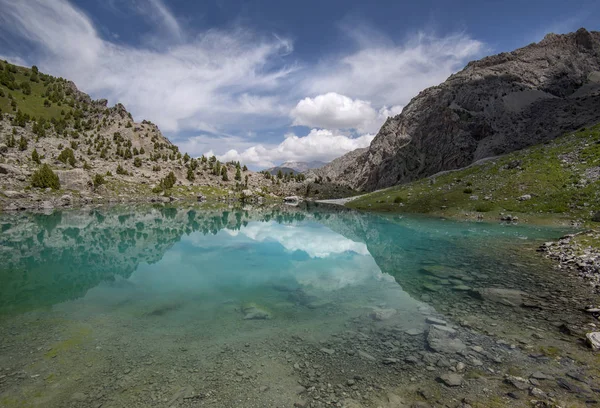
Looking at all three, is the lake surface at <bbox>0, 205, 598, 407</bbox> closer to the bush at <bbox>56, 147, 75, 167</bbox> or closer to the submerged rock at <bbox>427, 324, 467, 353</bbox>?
the submerged rock at <bbox>427, 324, 467, 353</bbox>

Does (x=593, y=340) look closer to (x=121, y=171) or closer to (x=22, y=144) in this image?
(x=121, y=171)

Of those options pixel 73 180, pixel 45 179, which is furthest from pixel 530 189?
pixel 73 180

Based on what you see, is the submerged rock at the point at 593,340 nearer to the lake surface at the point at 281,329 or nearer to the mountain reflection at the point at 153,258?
the lake surface at the point at 281,329

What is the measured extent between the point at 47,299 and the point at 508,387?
23.5m

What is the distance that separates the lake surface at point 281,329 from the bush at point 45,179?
64.9 metres

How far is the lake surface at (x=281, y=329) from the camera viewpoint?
8906mm

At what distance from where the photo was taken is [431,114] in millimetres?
162750

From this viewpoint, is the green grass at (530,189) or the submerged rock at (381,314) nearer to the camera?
the submerged rock at (381,314)

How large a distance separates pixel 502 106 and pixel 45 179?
18481 centimetres

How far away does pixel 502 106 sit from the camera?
447 ft

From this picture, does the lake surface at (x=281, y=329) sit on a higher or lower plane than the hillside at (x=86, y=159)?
lower

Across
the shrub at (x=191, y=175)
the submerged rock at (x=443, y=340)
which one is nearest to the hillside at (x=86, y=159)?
the shrub at (x=191, y=175)

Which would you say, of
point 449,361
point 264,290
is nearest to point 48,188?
point 264,290

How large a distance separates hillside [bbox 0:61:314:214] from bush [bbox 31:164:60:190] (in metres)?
0.22
